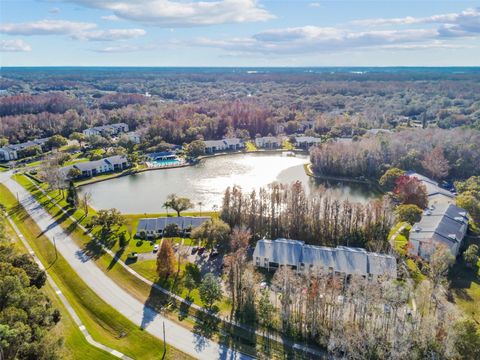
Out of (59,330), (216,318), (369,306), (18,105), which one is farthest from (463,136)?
(18,105)

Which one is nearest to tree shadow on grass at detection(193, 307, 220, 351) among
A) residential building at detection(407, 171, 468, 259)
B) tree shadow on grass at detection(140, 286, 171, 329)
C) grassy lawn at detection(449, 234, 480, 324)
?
tree shadow on grass at detection(140, 286, 171, 329)

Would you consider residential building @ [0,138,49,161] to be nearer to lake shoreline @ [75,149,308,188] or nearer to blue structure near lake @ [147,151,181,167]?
lake shoreline @ [75,149,308,188]

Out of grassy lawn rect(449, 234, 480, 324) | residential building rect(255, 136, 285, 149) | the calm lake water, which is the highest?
residential building rect(255, 136, 285, 149)

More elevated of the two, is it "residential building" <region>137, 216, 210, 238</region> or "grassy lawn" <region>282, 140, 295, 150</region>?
"residential building" <region>137, 216, 210, 238</region>

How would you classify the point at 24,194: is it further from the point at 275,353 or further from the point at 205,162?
the point at 275,353

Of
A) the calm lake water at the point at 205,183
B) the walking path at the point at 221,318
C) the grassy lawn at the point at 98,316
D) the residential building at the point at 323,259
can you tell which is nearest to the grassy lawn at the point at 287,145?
the calm lake water at the point at 205,183

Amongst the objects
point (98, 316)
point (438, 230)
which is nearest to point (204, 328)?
point (98, 316)

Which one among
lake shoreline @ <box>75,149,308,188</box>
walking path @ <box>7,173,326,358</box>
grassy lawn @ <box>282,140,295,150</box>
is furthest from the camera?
grassy lawn @ <box>282,140,295,150</box>

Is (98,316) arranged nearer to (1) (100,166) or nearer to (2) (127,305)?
(2) (127,305)
